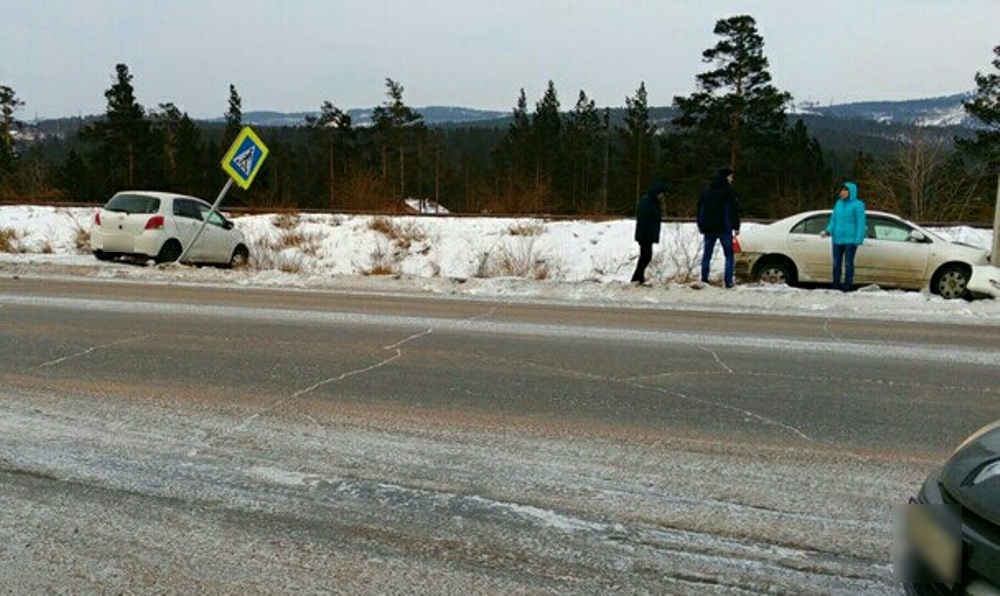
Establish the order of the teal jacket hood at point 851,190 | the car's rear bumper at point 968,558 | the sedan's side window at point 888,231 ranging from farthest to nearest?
1. the sedan's side window at point 888,231
2. the teal jacket hood at point 851,190
3. the car's rear bumper at point 968,558

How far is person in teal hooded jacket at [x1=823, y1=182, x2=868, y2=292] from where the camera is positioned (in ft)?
40.1

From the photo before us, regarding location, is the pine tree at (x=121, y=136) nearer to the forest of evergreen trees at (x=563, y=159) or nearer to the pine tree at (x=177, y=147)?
the forest of evergreen trees at (x=563, y=159)

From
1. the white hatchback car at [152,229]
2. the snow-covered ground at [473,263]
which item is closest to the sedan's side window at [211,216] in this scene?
the white hatchback car at [152,229]

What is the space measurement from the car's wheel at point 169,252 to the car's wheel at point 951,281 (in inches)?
567

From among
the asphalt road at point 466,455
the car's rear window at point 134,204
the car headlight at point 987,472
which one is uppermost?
the car's rear window at point 134,204

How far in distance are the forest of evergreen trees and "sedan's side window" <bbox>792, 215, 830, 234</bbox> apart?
13945mm

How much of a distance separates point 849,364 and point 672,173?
46803 mm

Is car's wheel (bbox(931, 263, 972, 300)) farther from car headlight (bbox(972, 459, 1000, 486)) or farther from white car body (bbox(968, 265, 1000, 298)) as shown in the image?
car headlight (bbox(972, 459, 1000, 486))

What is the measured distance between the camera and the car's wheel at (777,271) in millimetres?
13859

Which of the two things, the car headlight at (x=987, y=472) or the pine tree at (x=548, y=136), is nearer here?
the car headlight at (x=987, y=472)

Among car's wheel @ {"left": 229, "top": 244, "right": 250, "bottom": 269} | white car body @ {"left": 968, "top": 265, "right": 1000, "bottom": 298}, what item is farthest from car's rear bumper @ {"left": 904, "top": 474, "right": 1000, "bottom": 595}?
car's wheel @ {"left": 229, "top": 244, "right": 250, "bottom": 269}

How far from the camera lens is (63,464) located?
14.4 ft

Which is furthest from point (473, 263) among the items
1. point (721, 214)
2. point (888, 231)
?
point (888, 231)

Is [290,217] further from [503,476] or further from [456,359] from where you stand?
[503,476]
